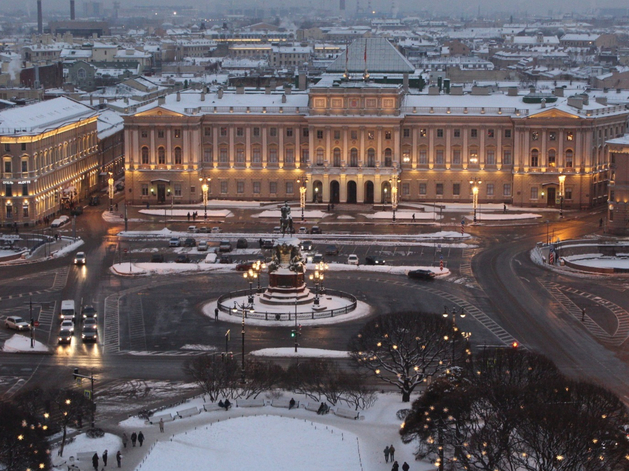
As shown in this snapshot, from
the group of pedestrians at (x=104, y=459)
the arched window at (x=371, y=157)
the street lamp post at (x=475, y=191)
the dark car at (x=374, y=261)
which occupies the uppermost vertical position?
→ the arched window at (x=371, y=157)

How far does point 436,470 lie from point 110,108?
387 feet

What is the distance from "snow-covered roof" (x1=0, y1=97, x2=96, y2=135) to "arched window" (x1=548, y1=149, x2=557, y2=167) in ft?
154

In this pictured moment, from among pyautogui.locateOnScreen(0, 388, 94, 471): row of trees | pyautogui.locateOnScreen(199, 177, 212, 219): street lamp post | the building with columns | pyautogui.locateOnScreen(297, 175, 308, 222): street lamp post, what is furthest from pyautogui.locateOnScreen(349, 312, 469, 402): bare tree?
the building with columns

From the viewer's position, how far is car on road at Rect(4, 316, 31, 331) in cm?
7962

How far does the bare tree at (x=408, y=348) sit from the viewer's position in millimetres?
64750

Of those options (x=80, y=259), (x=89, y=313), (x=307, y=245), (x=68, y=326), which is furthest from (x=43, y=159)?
(x=68, y=326)

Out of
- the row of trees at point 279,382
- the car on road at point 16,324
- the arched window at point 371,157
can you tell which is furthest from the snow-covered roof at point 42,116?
the row of trees at point 279,382

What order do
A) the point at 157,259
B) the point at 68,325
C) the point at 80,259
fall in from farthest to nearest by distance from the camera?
the point at 157,259, the point at 80,259, the point at 68,325

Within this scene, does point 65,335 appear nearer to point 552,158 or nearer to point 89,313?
point 89,313

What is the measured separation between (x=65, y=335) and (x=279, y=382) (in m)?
17.1

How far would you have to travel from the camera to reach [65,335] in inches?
3034

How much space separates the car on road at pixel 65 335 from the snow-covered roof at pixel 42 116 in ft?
154

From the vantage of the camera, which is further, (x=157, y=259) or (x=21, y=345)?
(x=157, y=259)

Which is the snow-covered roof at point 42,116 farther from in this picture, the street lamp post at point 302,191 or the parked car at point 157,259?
the parked car at point 157,259
